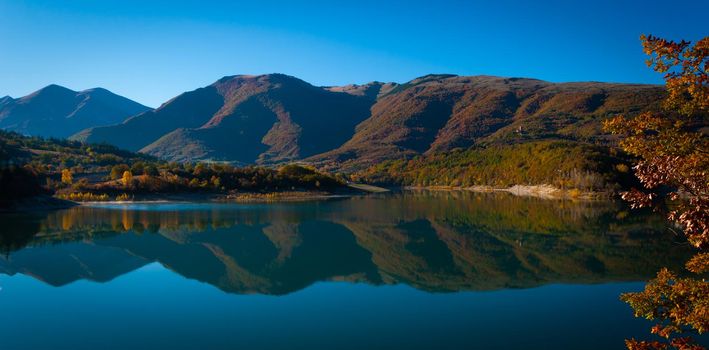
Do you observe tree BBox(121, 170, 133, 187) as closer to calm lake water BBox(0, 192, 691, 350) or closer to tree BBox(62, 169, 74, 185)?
tree BBox(62, 169, 74, 185)

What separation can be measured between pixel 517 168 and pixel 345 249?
317ft

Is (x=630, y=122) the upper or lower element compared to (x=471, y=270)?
upper

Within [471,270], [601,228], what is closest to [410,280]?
[471,270]

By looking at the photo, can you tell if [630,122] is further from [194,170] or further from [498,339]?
[194,170]

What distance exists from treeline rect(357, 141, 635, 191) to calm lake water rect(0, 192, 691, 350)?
1627 inches

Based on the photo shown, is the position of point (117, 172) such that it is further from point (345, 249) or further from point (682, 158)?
point (682, 158)

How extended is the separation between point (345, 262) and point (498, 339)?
13344 millimetres

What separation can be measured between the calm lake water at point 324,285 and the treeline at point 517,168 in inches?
1627

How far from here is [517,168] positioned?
118812 mm

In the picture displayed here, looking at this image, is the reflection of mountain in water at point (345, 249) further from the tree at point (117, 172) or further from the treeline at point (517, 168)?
the tree at point (117, 172)

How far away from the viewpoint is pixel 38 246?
98.0ft

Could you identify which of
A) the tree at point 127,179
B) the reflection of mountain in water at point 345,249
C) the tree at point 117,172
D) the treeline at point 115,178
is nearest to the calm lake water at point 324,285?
the reflection of mountain in water at point 345,249

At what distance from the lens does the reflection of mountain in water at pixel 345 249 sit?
22172 mm

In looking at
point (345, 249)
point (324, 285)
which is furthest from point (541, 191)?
point (324, 285)
